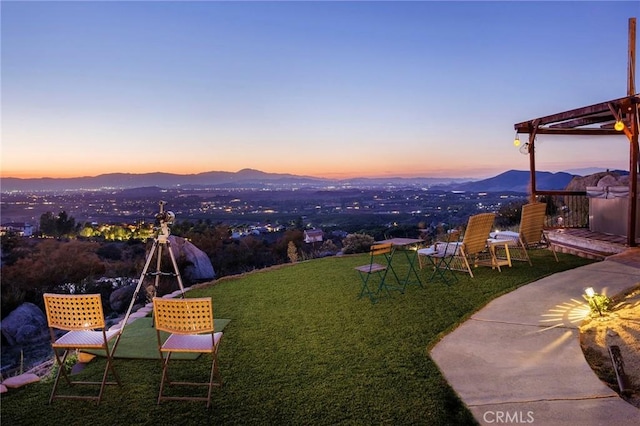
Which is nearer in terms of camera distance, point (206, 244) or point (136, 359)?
point (136, 359)

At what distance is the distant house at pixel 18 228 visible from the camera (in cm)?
1232

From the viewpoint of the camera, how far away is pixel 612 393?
10.1 feet

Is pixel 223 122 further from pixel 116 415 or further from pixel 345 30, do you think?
pixel 116 415

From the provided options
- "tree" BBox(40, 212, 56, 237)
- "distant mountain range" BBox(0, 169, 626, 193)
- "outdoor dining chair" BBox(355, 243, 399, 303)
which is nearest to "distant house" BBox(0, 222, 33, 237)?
"tree" BBox(40, 212, 56, 237)

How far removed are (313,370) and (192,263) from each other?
23.4 feet

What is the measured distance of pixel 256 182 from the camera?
29.6 m

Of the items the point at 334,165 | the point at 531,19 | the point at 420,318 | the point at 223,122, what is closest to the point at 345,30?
the point at 531,19

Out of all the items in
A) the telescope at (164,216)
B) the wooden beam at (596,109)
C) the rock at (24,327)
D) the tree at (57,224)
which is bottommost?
the rock at (24,327)

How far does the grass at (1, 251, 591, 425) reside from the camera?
10.2 feet

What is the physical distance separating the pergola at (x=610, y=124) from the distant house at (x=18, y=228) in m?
13.6

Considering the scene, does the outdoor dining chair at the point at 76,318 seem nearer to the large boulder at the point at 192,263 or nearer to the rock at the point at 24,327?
the rock at the point at 24,327

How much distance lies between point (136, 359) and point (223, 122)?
45.1 ft

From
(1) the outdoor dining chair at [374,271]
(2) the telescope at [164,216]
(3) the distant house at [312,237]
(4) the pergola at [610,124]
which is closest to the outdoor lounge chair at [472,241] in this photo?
(1) the outdoor dining chair at [374,271]

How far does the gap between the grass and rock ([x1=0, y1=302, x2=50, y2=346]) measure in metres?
3.65
